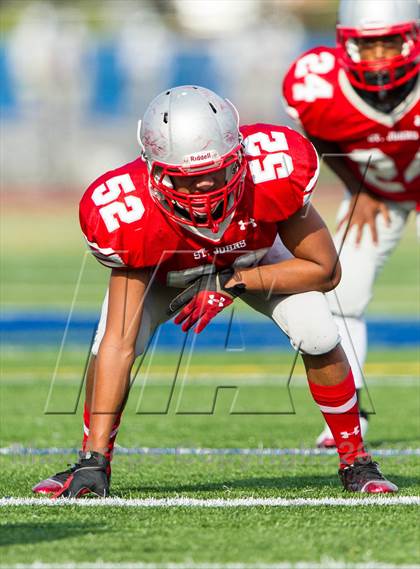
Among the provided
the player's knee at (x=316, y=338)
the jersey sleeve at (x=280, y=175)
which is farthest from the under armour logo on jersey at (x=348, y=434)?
the jersey sleeve at (x=280, y=175)

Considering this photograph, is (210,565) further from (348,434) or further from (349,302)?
(349,302)

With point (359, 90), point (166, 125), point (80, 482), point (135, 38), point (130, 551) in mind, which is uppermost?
point (166, 125)

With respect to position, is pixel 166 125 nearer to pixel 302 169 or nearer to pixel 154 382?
pixel 302 169

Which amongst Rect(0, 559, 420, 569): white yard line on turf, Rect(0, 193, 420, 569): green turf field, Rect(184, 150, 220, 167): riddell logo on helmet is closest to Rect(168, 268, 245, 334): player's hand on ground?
Rect(184, 150, 220, 167): riddell logo on helmet

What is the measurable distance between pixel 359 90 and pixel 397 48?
0.25 meters

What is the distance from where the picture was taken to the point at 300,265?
3.86 metres

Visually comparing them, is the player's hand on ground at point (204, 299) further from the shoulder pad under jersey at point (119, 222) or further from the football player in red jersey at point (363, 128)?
the football player in red jersey at point (363, 128)

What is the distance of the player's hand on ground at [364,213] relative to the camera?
Result: 211 inches

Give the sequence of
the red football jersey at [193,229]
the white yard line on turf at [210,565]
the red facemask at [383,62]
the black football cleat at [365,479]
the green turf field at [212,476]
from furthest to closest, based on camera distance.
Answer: the red facemask at [383,62], the black football cleat at [365,479], the red football jersey at [193,229], the green turf field at [212,476], the white yard line on turf at [210,565]

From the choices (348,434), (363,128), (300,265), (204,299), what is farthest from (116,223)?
(363,128)

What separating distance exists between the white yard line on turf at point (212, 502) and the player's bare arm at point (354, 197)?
1.87 metres

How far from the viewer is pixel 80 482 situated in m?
3.65

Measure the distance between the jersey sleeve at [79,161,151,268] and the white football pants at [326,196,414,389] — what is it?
165cm

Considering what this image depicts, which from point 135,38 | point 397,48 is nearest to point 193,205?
point 397,48
